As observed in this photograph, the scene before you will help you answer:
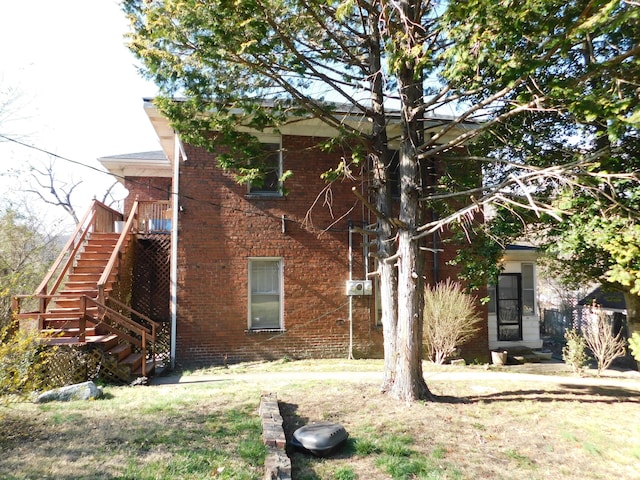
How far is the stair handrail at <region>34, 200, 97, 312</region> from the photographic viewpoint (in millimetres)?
8461

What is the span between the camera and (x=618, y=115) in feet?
17.0

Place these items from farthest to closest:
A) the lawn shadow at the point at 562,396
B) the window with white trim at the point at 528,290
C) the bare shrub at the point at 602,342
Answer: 1. the window with white trim at the point at 528,290
2. the bare shrub at the point at 602,342
3. the lawn shadow at the point at 562,396

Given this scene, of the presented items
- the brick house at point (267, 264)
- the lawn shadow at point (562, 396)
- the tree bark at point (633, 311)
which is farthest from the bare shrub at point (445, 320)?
the tree bark at point (633, 311)

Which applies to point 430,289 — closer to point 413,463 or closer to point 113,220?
point 413,463

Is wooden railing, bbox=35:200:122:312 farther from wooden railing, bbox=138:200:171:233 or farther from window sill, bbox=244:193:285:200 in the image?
window sill, bbox=244:193:285:200

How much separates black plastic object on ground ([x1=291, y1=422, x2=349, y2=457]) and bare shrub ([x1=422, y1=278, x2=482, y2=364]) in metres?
5.96

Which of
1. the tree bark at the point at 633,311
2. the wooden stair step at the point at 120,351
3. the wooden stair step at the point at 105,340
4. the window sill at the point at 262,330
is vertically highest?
the tree bark at the point at 633,311

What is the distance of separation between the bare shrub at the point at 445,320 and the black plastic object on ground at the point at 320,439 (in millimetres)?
5962

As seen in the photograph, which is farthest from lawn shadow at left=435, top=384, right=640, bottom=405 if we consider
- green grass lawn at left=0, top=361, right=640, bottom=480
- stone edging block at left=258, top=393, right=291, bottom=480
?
stone edging block at left=258, top=393, right=291, bottom=480

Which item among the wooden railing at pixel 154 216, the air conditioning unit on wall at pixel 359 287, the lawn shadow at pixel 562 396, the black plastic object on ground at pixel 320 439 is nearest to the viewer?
the black plastic object on ground at pixel 320 439

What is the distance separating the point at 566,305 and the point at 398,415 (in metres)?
17.5

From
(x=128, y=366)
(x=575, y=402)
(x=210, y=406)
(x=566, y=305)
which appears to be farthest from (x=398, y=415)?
(x=566, y=305)

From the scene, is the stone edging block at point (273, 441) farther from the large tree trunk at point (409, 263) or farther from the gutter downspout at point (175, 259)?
the gutter downspout at point (175, 259)

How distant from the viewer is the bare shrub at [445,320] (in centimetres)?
1040
